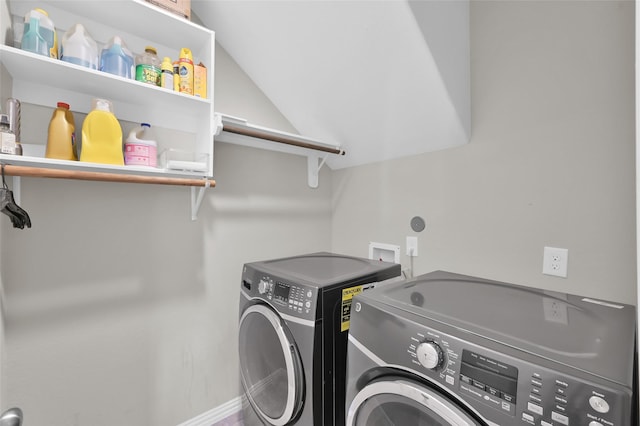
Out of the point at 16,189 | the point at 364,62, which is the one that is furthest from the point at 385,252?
the point at 16,189

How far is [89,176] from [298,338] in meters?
0.99

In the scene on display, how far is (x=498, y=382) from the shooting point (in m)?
0.63

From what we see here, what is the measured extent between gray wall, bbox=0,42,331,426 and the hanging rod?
0.24 meters

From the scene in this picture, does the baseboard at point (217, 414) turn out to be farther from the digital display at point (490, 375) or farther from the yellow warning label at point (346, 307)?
the digital display at point (490, 375)

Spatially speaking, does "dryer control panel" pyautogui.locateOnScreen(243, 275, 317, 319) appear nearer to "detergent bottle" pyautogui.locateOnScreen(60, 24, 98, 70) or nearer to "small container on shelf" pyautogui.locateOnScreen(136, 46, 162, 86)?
"small container on shelf" pyautogui.locateOnScreen(136, 46, 162, 86)

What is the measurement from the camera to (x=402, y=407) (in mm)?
783

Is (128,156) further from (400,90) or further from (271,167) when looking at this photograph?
(400,90)

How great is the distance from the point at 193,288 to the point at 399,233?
4.19 feet

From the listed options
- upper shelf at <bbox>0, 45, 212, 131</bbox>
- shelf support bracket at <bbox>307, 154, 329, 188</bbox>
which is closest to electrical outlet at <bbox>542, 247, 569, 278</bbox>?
shelf support bracket at <bbox>307, 154, 329, 188</bbox>

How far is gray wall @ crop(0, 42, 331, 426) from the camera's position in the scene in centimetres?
118

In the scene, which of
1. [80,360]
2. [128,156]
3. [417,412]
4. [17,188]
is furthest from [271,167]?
[417,412]

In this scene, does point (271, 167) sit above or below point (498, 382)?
above

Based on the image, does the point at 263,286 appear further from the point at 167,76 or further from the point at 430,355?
the point at 167,76

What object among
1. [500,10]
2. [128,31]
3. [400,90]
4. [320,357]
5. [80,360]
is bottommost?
[80,360]
